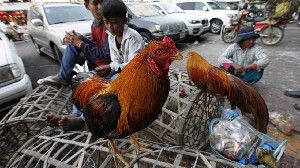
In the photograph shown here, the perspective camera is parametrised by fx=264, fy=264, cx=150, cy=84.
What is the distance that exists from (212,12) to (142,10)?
4283 mm

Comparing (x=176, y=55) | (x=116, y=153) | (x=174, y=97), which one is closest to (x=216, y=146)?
(x=174, y=97)

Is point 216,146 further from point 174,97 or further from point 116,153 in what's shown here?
point 116,153

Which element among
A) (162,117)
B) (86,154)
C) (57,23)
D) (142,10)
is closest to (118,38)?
(162,117)

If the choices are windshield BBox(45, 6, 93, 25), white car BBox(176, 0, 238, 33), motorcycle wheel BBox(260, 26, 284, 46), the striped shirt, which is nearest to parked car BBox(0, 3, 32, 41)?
windshield BBox(45, 6, 93, 25)

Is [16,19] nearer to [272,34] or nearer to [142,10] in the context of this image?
[142,10]

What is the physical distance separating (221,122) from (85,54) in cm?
174

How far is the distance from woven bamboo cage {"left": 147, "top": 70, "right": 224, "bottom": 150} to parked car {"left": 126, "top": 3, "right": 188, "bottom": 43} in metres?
4.86

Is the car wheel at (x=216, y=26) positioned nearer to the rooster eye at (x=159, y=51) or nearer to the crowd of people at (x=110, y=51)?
the crowd of people at (x=110, y=51)

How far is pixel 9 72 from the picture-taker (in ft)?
12.5

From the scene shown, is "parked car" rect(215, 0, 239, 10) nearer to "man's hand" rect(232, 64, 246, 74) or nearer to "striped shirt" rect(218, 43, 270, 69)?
"striped shirt" rect(218, 43, 270, 69)

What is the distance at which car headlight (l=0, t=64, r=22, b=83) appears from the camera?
3.75 metres

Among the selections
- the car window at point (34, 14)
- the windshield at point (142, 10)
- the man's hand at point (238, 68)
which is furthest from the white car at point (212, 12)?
the man's hand at point (238, 68)

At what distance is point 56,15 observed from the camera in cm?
675

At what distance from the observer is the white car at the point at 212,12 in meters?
11.8
